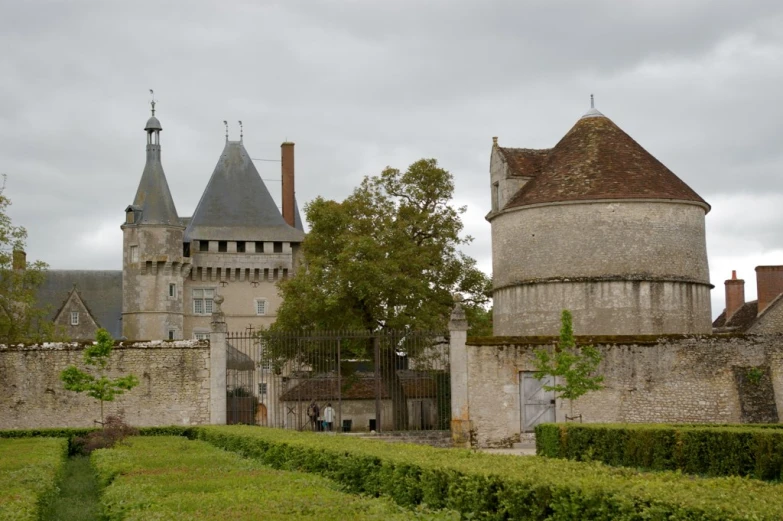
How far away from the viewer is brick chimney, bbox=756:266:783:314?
42.9 meters

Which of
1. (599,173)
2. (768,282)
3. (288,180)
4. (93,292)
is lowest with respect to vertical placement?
(768,282)

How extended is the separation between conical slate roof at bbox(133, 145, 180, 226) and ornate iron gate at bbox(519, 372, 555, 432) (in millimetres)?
37684

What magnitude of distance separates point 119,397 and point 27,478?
13.5 meters

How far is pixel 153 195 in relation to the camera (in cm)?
5947

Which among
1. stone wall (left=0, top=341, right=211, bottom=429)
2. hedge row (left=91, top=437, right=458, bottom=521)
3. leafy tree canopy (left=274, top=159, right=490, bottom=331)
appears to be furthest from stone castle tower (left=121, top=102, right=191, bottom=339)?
hedge row (left=91, top=437, right=458, bottom=521)

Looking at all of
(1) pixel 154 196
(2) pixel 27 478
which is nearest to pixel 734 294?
(1) pixel 154 196

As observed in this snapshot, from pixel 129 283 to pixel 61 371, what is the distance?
34848 millimetres

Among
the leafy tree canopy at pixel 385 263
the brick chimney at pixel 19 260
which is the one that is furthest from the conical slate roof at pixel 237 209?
the leafy tree canopy at pixel 385 263

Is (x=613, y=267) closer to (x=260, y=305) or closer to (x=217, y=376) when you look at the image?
(x=217, y=376)

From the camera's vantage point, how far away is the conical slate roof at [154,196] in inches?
2328

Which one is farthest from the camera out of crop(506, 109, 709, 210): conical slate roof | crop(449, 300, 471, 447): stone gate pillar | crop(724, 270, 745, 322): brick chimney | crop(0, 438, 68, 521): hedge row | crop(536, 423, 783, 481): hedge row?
crop(724, 270, 745, 322): brick chimney

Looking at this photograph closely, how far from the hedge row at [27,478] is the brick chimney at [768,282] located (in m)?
32.1

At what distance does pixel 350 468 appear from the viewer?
1303 cm

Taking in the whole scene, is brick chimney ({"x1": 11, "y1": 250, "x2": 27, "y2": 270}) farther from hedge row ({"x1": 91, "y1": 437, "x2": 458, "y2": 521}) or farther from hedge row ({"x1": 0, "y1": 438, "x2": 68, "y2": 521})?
hedge row ({"x1": 91, "y1": 437, "x2": 458, "y2": 521})
